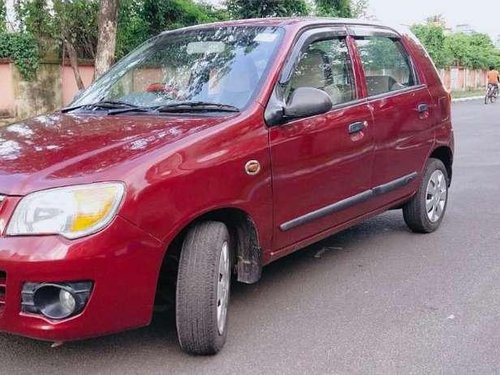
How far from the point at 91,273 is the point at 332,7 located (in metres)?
21.7

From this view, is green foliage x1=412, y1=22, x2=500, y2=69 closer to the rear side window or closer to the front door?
the rear side window

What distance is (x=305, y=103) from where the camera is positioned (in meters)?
3.75

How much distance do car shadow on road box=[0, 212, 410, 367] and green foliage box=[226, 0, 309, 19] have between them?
50.0ft

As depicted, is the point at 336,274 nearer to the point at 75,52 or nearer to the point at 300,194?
the point at 300,194

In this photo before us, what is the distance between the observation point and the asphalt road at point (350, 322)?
324 centimetres

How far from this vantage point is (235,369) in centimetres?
320

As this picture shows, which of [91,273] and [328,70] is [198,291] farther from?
[328,70]

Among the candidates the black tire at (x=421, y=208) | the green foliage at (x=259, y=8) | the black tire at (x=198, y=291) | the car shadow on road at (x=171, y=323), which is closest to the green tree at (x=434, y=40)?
the green foliage at (x=259, y=8)

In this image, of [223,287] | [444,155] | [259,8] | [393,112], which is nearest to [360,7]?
[259,8]

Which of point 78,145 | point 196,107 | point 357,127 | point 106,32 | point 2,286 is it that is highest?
point 106,32

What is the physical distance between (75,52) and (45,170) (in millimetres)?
13353

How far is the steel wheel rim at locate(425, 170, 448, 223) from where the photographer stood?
5.58 metres

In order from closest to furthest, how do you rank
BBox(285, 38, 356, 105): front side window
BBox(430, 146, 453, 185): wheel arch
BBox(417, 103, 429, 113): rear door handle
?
BBox(285, 38, 356, 105): front side window < BBox(417, 103, 429, 113): rear door handle < BBox(430, 146, 453, 185): wheel arch

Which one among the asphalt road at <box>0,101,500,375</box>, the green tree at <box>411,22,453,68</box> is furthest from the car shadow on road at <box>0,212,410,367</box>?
the green tree at <box>411,22,453,68</box>
